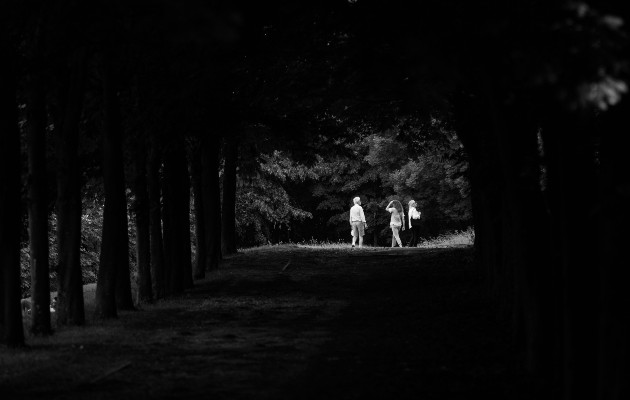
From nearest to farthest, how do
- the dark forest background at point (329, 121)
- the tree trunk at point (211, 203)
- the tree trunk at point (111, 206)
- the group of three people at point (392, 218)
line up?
1. the dark forest background at point (329, 121)
2. the tree trunk at point (111, 206)
3. the tree trunk at point (211, 203)
4. the group of three people at point (392, 218)

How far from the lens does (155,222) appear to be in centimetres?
2597

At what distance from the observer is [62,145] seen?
19484mm

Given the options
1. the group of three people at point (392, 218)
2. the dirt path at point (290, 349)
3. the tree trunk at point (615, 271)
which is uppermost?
the group of three people at point (392, 218)

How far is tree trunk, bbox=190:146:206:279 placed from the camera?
1248 inches

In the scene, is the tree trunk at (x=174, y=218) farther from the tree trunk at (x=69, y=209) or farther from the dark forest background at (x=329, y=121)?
the tree trunk at (x=69, y=209)

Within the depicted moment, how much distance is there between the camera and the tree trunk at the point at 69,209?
63.7 ft

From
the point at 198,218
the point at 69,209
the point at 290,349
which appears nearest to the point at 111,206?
the point at 69,209

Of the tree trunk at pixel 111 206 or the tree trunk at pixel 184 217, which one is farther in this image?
the tree trunk at pixel 184 217

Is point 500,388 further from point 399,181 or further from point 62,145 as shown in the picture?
point 399,181

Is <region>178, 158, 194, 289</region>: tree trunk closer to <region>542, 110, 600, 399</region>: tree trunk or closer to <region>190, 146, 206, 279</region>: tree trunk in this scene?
<region>190, 146, 206, 279</region>: tree trunk

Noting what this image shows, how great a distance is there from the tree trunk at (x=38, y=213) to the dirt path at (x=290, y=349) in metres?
0.69

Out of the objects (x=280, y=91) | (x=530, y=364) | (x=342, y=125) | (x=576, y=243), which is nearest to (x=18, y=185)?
(x=530, y=364)

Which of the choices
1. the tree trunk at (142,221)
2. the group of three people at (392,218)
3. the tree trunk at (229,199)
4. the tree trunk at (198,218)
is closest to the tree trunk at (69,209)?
the tree trunk at (142,221)

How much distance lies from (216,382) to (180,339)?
14.6ft
